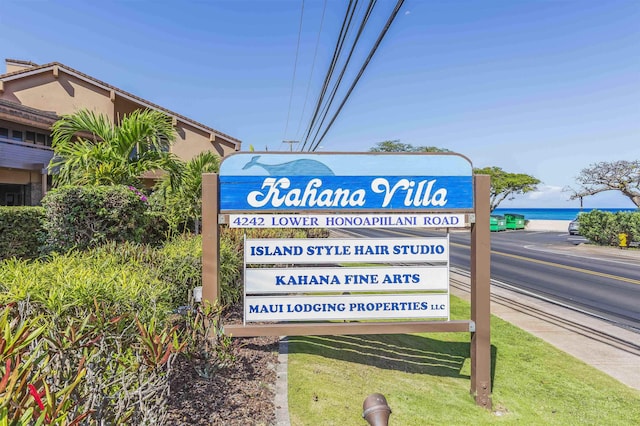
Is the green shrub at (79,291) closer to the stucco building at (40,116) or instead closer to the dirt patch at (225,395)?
the dirt patch at (225,395)

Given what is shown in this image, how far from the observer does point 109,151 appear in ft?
27.6

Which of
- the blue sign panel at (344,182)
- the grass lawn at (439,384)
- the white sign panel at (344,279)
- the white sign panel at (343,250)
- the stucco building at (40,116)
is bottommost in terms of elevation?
the grass lawn at (439,384)

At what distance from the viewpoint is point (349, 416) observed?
365 cm

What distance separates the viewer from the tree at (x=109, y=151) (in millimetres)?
8188

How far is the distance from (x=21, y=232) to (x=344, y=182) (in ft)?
24.5

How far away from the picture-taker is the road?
30.6 feet

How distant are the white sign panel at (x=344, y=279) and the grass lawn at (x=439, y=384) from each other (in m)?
1.01

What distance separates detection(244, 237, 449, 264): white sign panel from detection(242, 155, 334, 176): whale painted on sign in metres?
0.82

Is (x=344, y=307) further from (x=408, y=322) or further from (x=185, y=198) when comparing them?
(x=185, y=198)

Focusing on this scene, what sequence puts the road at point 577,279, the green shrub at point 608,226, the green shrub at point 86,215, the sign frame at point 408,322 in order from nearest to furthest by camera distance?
the sign frame at point 408,322 < the green shrub at point 86,215 < the road at point 577,279 < the green shrub at point 608,226

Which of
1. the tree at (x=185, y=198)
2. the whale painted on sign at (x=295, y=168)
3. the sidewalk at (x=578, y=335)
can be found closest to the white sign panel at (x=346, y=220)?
the whale painted on sign at (x=295, y=168)

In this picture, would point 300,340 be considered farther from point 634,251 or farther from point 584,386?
point 634,251

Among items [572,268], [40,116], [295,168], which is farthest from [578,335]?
[40,116]

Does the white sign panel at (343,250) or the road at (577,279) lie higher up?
the white sign panel at (343,250)
